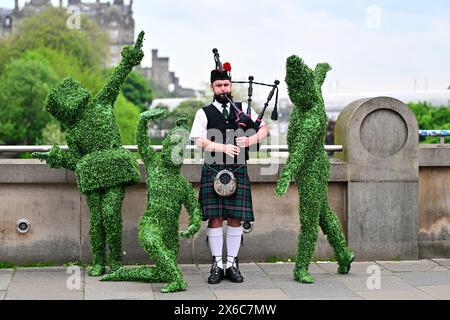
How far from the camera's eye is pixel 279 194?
25.4 ft

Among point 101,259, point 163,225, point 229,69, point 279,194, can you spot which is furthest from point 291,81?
point 101,259

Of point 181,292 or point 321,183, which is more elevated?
point 321,183

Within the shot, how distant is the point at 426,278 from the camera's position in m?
8.48

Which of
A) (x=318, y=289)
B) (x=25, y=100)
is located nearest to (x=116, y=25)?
(x=25, y=100)

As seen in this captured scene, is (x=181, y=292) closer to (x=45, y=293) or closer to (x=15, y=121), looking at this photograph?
(x=45, y=293)

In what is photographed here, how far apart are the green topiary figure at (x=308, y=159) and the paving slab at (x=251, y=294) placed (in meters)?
0.57

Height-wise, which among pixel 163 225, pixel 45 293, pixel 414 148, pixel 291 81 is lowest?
pixel 45 293

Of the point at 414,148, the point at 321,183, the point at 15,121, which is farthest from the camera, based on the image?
the point at 15,121

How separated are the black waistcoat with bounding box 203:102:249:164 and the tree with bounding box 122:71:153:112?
101166 millimetres

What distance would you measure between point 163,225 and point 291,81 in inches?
73.2

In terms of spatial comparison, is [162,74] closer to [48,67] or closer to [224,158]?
[48,67]

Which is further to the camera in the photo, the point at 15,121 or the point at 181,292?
the point at 15,121

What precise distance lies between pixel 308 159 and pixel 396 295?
5.15ft

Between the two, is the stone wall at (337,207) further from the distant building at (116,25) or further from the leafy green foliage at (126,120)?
the distant building at (116,25)
